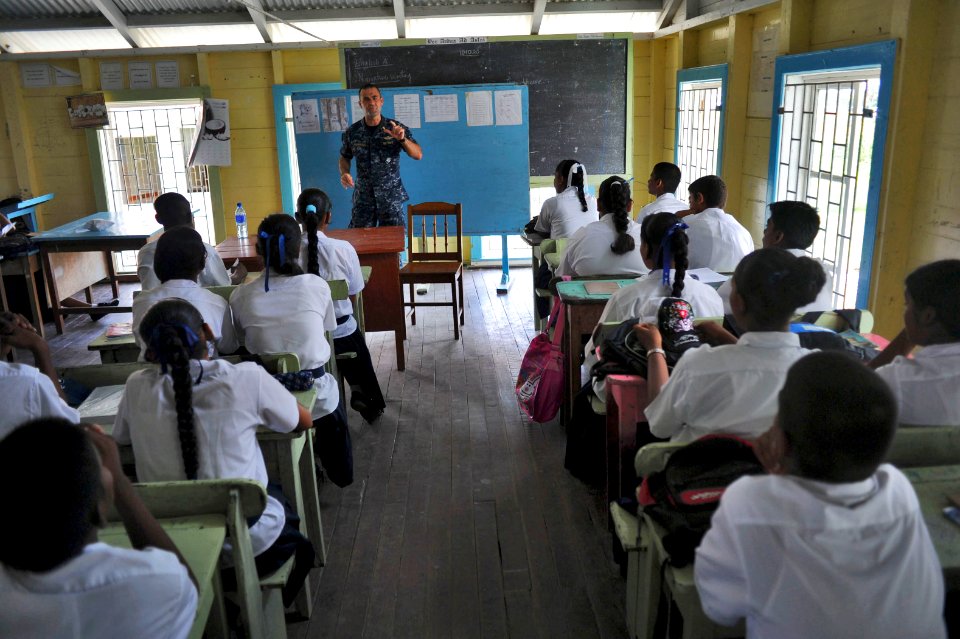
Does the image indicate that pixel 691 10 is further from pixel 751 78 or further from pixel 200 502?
pixel 200 502

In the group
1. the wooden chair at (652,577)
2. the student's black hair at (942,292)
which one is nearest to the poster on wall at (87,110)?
the wooden chair at (652,577)

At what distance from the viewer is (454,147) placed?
6.14 meters

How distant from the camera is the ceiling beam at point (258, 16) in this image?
6066 millimetres

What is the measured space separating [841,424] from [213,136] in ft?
21.2

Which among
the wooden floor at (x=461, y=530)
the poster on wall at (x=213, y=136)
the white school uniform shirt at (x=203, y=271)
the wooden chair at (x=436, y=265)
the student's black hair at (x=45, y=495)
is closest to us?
the student's black hair at (x=45, y=495)

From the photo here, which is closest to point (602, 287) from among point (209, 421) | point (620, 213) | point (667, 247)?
point (620, 213)

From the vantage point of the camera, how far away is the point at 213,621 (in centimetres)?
168

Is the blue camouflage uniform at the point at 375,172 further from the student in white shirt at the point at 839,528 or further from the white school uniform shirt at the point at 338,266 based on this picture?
the student in white shirt at the point at 839,528

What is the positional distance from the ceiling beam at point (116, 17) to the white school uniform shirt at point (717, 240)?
5090 mm

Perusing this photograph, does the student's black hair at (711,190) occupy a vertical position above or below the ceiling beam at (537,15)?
below

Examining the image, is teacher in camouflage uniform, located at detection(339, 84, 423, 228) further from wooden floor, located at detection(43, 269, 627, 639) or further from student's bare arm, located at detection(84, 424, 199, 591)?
student's bare arm, located at detection(84, 424, 199, 591)

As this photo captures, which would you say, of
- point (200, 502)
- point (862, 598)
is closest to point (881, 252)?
point (862, 598)

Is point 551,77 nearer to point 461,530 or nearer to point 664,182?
point 664,182

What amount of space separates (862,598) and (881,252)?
8.64ft
